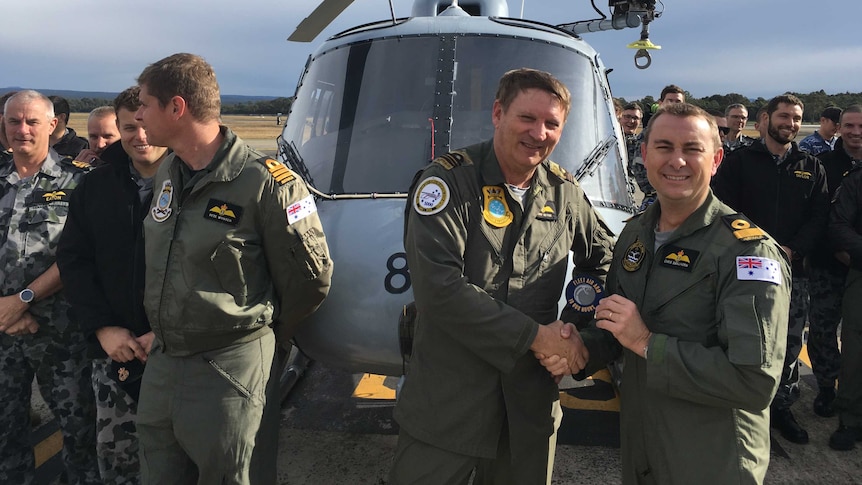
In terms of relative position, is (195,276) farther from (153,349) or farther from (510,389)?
(510,389)

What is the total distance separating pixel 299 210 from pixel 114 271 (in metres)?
0.91

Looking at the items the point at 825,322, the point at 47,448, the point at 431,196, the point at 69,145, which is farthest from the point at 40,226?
the point at 825,322

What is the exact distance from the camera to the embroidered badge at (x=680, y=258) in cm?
178

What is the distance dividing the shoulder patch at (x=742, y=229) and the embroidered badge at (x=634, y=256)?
26cm

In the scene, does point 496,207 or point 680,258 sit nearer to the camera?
point 680,258

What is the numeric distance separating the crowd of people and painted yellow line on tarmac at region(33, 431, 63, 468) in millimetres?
1325

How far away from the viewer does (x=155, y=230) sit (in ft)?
6.82

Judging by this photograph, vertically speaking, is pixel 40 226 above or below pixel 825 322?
above

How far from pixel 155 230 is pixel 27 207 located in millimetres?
1208

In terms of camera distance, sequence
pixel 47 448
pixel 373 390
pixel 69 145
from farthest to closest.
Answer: pixel 69 145, pixel 373 390, pixel 47 448

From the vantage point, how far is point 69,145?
15.6 ft

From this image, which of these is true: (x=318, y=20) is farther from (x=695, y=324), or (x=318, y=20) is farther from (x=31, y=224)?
(x=695, y=324)

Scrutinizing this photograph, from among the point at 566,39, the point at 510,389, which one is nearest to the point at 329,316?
the point at 510,389

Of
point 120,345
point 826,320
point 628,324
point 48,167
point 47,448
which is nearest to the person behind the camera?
point 628,324
